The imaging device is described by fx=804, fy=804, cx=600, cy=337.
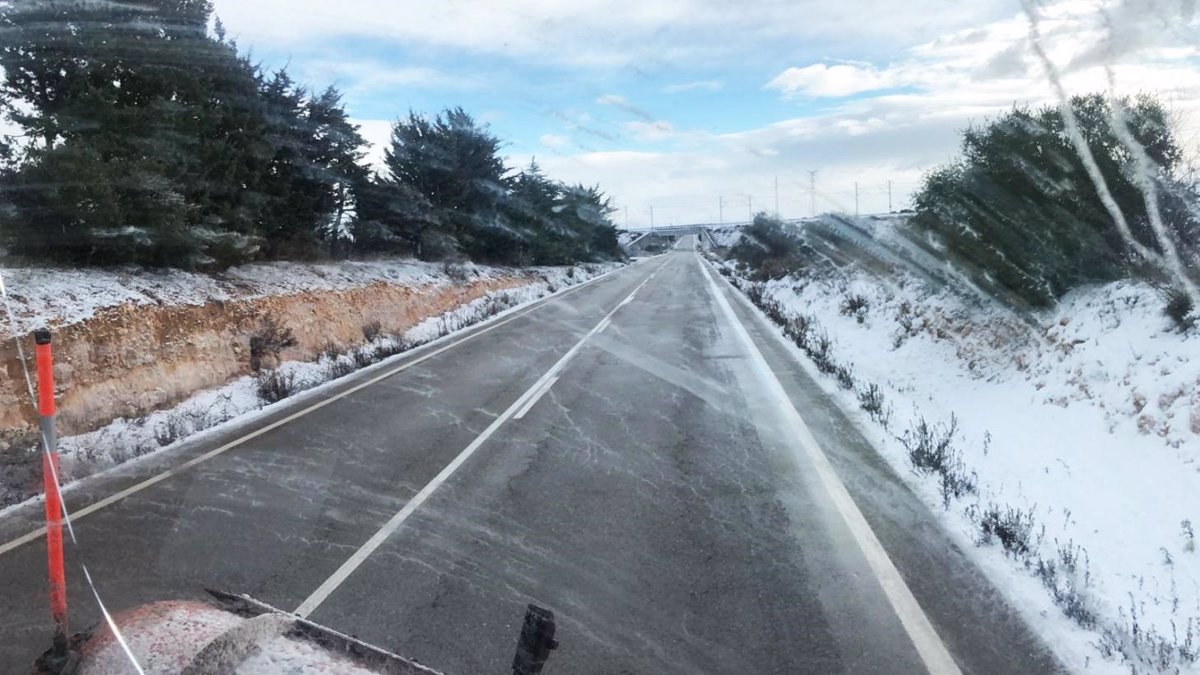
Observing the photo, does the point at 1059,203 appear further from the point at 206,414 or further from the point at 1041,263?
the point at 206,414

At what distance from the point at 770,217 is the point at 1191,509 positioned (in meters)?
45.4

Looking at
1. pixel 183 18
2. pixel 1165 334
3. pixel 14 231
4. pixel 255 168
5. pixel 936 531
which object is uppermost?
pixel 183 18

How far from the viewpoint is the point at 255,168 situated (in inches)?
741

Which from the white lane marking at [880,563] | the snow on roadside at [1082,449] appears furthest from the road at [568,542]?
the snow on roadside at [1082,449]

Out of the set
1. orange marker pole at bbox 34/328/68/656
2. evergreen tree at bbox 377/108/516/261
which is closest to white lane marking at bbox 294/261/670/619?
orange marker pole at bbox 34/328/68/656

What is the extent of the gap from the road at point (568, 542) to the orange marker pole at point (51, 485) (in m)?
0.55

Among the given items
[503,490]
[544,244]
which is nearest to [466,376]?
[503,490]

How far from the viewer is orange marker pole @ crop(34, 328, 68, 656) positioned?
3590mm

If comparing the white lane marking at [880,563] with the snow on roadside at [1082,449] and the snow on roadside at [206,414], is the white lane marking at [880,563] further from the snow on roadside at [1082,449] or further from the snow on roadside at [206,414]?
the snow on roadside at [206,414]

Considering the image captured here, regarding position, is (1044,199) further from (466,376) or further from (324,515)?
(324,515)

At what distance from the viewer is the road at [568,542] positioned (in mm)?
4234

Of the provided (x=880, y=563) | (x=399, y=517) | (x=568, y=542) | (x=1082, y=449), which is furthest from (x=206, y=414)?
(x=1082, y=449)

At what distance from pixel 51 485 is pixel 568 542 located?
309 centimetres

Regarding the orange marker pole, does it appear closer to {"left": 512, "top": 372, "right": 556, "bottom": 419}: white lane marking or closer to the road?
the road
